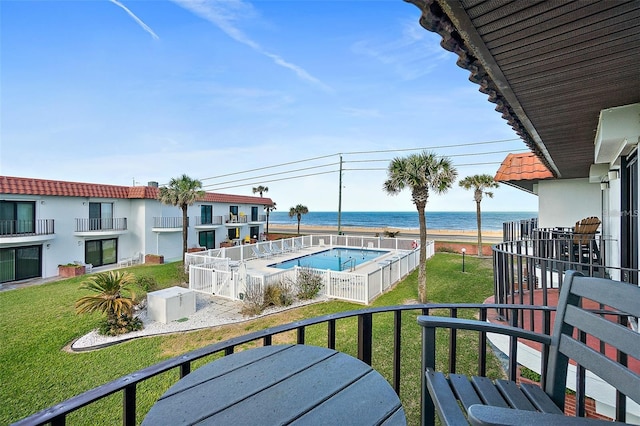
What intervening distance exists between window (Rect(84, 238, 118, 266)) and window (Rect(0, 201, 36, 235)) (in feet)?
9.13

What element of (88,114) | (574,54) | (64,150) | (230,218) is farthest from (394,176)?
(64,150)

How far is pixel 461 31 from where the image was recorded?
1.75m

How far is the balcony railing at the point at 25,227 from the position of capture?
1329 cm

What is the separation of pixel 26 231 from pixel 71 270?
9.03 ft

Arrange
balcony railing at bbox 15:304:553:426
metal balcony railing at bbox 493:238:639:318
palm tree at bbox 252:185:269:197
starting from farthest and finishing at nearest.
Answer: palm tree at bbox 252:185:269:197
metal balcony railing at bbox 493:238:639:318
balcony railing at bbox 15:304:553:426

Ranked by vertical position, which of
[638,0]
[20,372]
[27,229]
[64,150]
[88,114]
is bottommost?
[20,372]

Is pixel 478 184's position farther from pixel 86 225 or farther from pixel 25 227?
pixel 25 227

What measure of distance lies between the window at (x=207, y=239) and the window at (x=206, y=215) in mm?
801

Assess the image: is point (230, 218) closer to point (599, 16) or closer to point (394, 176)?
point (394, 176)

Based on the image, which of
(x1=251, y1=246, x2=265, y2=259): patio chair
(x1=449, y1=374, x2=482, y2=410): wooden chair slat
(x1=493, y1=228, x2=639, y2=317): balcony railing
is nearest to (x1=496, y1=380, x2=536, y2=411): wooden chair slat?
(x1=449, y1=374, x2=482, y2=410): wooden chair slat

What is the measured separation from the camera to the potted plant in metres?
14.3

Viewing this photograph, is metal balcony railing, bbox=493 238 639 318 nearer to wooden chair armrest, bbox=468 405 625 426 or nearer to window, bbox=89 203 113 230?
wooden chair armrest, bbox=468 405 625 426

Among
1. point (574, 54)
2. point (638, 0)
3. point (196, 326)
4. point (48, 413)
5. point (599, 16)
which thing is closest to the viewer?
point (48, 413)

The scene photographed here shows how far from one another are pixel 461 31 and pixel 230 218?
77.9 feet
